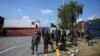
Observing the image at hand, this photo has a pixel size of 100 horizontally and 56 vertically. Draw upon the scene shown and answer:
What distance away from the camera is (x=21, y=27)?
3337 inches

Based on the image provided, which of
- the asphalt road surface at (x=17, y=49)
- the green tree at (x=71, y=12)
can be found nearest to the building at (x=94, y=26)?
the green tree at (x=71, y=12)

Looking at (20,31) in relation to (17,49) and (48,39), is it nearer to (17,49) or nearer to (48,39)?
(17,49)

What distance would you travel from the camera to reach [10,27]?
279 ft

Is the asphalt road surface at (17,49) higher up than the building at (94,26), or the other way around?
the building at (94,26)

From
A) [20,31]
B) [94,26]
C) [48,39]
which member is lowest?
[48,39]

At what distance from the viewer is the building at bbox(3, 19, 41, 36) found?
82000 millimetres

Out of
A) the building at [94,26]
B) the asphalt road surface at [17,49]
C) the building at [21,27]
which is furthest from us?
the building at [21,27]

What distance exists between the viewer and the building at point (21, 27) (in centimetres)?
8200

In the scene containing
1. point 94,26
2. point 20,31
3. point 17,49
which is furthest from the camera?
point 20,31

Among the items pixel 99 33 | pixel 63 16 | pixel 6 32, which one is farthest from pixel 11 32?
pixel 99 33

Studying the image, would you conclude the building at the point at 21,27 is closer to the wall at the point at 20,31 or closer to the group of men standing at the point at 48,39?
the wall at the point at 20,31

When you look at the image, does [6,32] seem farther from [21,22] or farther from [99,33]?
[99,33]

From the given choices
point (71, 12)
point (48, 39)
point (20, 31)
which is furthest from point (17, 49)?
point (20, 31)

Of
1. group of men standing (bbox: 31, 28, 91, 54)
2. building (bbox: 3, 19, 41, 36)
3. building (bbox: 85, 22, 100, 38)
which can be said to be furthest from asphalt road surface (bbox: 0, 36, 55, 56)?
building (bbox: 3, 19, 41, 36)
